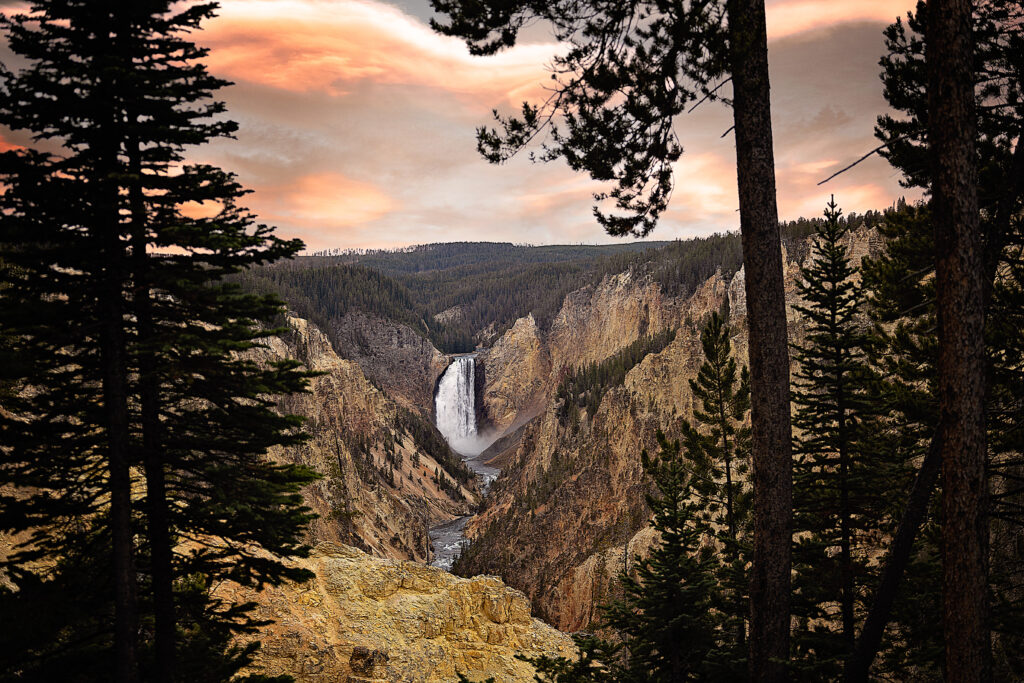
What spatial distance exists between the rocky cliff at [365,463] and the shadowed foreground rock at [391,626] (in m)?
29.9

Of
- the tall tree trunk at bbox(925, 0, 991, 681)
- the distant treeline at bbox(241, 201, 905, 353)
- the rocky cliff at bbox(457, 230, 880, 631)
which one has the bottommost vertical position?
the rocky cliff at bbox(457, 230, 880, 631)

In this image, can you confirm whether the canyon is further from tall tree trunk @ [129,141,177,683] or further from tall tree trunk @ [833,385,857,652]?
tall tree trunk @ [833,385,857,652]

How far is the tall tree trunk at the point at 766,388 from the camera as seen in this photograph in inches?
245

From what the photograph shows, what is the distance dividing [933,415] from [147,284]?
12.4m

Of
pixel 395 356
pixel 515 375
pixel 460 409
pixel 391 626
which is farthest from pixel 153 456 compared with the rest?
pixel 395 356

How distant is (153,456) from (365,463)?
75162 mm

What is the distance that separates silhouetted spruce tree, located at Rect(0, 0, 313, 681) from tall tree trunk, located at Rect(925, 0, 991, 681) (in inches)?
271

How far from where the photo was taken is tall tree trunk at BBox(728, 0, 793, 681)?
6211 mm

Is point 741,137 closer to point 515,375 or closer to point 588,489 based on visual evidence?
point 588,489

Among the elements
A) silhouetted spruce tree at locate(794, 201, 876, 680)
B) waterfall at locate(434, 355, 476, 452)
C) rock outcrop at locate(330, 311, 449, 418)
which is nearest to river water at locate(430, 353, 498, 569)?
waterfall at locate(434, 355, 476, 452)

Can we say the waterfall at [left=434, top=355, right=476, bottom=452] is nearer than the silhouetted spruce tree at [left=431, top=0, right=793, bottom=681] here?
No

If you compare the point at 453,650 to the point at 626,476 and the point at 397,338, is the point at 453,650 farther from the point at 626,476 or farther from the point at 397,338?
the point at 397,338

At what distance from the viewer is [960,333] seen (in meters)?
5.52

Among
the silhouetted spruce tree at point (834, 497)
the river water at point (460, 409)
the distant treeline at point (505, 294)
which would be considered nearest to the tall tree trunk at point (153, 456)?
the silhouetted spruce tree at point (834, 497)
